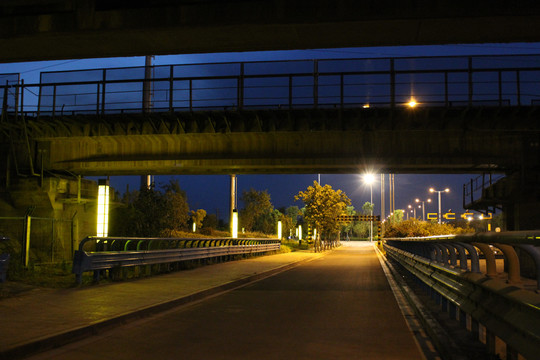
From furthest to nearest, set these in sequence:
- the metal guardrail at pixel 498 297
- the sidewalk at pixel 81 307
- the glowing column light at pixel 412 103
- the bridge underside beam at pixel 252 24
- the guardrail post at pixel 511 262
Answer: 1. the glowing column light at pixel 412 103
2. the bridge underside beam at pixel 252 24
3. the sidewalk at pixel 81 307
4. the guardrail post at pixel 511 262
5. the metal guardrail at pixel 498 297

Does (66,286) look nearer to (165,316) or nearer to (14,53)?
(165,316)

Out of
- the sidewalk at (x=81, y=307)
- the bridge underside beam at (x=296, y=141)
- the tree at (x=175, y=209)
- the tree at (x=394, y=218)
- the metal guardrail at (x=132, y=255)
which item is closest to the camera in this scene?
the sidewalk at (x=81, y=307)

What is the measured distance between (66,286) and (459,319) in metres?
9.77

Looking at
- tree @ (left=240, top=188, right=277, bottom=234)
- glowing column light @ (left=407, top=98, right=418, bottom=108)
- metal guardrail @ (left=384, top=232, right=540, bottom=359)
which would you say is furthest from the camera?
tree @ (left=240, top=188, right=277, bottom=234)

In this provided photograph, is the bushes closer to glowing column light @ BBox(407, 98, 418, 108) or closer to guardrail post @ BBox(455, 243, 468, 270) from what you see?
glowing column light @ BBox(407, 98, 418, 108)

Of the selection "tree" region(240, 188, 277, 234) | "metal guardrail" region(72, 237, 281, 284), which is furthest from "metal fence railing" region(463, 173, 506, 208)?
"tree" region(240, 188, 277, 234)

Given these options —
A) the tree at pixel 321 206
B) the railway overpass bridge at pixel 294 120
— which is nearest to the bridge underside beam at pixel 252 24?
the railway overpass bridge at pixel 294 120

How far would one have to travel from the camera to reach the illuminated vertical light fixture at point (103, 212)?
2128 centimetres

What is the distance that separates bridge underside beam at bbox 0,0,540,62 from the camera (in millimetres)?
10445

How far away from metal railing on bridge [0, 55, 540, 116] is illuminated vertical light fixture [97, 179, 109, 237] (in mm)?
5694

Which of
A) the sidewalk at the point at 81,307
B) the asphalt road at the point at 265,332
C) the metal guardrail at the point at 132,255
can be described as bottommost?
the asphalt road at the point at 265,332

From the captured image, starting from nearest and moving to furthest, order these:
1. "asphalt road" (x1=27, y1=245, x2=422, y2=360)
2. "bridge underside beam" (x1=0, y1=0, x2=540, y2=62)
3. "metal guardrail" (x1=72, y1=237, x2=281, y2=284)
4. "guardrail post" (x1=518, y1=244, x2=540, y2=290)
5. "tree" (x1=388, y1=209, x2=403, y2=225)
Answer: "guardrail post" (x1=518, y1=244, x2=540, y2=290)
"asphalt road" (x1=27, y1=245, x2=422, y2=360)
"bridge underside beam" (x1=0, y1=0, x2=540, y2=62)
"metal guardrail" (x1=72, y1=237, x2=281, y2=284)
"tree" (x1=388, y1=209, x2=403, y2=225)

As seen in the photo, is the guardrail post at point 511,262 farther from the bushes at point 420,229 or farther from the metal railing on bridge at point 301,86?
the bushes at point 420,229

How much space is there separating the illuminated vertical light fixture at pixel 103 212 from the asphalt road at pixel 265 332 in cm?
931
